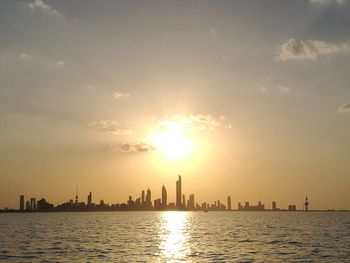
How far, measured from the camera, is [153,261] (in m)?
65.4

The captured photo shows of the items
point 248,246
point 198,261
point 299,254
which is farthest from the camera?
point 248,246

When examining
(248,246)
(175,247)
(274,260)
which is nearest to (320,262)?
(274,260)

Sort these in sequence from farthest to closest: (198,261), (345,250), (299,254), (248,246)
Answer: (248,246) → (345,250) → (299,254) → (198,261)

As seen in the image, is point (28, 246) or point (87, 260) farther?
point (28, 246)

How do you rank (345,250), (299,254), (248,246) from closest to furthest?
(299,254) < (345,250) < (248,246)

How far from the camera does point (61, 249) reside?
82000 mm

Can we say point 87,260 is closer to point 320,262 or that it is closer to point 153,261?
point 153,261

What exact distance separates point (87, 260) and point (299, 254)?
33.0 metres

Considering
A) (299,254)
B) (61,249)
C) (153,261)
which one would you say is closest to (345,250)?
(299,254)

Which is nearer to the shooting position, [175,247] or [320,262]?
[320,262]

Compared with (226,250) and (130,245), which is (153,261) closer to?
(226,250)

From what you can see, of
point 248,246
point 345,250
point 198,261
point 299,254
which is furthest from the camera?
point 248,246

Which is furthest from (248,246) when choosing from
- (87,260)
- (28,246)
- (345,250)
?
(28,246)

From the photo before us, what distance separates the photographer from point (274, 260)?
67312 millimetres
